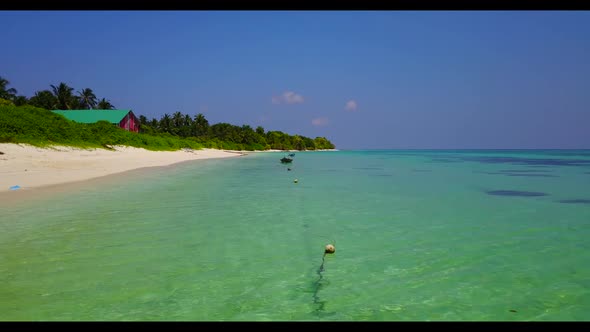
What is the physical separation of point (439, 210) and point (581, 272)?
7.35m

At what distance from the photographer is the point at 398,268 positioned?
6973 mm

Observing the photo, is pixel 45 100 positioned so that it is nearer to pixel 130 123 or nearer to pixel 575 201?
pixel 130 123

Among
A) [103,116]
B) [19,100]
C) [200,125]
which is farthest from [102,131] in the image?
[200,125]

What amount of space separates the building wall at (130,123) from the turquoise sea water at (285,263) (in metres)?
69.8

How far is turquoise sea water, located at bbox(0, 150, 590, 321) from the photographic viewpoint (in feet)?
16.9

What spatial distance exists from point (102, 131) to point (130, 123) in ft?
98.4

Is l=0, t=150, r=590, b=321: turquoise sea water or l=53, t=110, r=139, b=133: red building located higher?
l=53, t=110, r=139, b=133: red building

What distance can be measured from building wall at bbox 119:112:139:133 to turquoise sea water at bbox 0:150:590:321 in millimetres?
69843

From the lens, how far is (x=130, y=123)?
8194cm

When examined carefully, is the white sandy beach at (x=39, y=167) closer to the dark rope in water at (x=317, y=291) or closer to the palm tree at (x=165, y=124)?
the dark rope in water at (x=317, y=291)

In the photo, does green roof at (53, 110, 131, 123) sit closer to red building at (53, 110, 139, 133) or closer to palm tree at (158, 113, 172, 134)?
red building at (53, 110, 139, 133)

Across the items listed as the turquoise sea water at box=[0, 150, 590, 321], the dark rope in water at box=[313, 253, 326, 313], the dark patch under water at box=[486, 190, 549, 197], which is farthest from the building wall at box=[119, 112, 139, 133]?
the dark rope in water at box=[313, 253, 326, 313]

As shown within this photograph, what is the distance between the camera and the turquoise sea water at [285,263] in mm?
5145

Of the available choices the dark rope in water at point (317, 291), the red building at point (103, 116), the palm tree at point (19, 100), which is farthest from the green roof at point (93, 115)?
the dark rope in water at point (317, 291)
